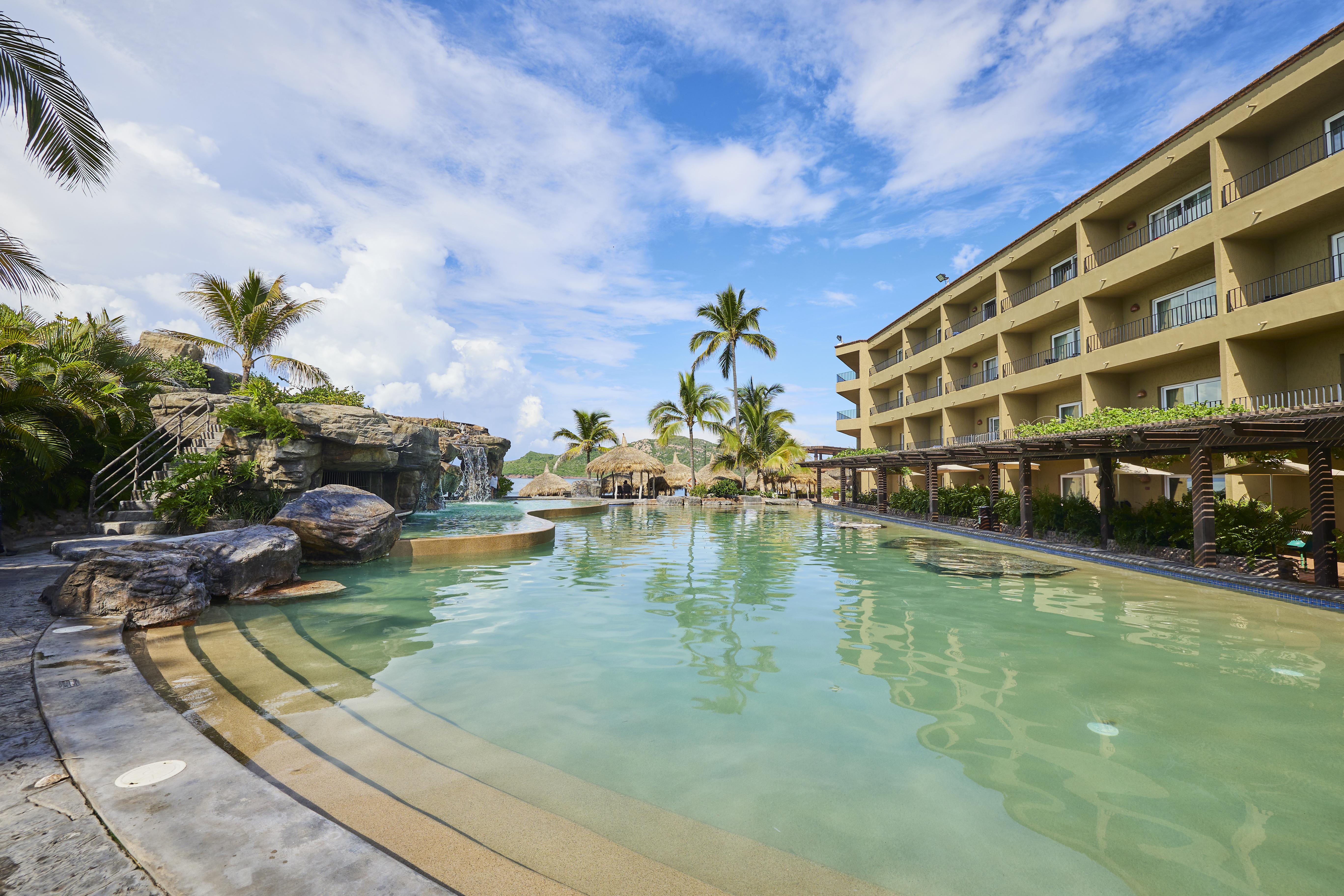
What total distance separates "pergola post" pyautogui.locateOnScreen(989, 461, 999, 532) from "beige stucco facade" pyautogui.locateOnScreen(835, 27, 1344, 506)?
9.15ft

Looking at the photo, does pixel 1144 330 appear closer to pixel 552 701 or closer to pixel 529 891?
pixel 552 701

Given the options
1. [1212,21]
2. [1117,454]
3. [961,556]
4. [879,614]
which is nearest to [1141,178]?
[1212,21]

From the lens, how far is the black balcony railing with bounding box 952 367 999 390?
1006 inches

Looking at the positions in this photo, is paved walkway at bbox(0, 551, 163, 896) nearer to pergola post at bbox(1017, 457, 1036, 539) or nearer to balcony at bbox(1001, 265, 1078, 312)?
pergola post at bbox(1017, 457, 1036, 539)

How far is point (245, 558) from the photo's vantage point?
8.04 metres

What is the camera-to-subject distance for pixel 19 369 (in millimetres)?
10641

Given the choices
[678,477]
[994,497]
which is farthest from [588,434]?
[994,497]

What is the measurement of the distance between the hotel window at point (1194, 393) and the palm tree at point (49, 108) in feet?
72.0

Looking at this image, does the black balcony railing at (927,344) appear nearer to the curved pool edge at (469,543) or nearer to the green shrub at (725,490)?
the green shrub at (725,490)

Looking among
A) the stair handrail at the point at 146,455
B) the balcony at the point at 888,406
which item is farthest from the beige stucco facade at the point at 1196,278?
the stair handrail at the point at 146,455

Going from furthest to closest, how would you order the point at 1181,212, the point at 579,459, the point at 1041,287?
the point at 579,459, the point at 1041,287, the point at 1181,212

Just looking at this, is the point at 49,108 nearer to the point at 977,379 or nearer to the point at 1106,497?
the point at 1106,497

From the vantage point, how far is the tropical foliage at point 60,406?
10.2m

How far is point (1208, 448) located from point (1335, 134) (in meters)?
8.99
